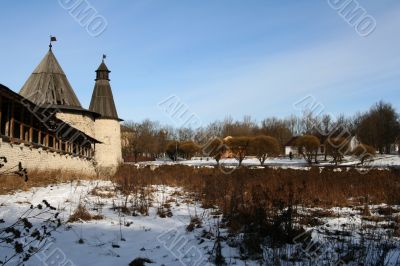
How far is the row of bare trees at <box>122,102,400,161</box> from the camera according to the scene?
57594 mm

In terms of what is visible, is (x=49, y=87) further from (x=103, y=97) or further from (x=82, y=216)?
(x=82, y=216)

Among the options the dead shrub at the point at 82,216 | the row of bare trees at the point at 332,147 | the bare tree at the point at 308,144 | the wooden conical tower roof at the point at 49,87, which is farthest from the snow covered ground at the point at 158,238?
the bare tree at the point at 308,144

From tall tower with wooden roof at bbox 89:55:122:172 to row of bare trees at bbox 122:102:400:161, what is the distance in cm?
1897

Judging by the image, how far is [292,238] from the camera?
550 centimetres

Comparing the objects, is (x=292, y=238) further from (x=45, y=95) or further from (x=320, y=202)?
(x=45, y=95)

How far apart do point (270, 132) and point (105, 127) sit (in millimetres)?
50016

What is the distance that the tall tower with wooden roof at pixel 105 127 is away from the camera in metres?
33.6

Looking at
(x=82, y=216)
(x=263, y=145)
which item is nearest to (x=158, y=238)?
(x=82, y=216)

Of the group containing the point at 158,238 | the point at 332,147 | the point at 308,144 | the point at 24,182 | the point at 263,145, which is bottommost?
the point at 158,238

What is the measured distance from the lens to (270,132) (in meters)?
78.2

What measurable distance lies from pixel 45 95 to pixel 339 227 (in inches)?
1076

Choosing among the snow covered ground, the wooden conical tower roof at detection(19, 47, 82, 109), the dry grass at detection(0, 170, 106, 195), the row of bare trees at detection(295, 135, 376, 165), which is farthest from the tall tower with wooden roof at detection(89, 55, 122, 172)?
the snow covered ground

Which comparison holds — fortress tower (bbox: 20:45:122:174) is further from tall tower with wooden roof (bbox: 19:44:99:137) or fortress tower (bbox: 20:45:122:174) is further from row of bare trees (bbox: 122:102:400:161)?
row of bare trees (bbox: 122:102:400:161)

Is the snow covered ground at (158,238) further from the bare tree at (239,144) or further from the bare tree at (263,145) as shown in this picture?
the bare tree at (239,144)
